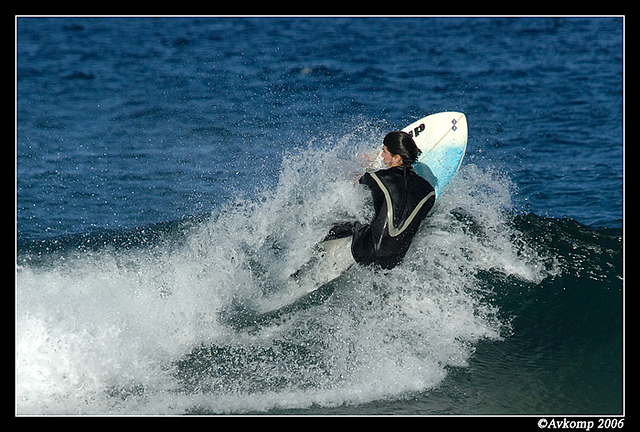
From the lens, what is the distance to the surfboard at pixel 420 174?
6.34 meters

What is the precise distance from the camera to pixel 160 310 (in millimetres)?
5980

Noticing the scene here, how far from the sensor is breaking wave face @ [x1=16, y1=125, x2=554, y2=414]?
5312 millimetres

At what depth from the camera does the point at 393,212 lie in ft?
19.1

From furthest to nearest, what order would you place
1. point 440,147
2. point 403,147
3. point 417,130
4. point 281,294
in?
1. point 417,130
2. point 440,147
3. point 281,294
4. point 403,147

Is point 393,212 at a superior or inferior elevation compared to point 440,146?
inferior

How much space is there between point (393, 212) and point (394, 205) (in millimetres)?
62

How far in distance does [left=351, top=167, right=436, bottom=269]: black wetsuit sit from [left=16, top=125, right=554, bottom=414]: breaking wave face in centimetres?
34

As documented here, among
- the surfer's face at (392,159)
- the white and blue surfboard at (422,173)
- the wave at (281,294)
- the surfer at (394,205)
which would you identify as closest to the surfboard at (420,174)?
the white and blue surfboard at (422,173)

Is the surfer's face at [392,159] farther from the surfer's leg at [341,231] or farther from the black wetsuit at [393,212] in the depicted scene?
the surfer's leg at [341,231]

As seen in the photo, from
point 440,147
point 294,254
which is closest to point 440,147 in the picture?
point 440,147

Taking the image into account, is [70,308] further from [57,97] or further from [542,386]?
[57,97]

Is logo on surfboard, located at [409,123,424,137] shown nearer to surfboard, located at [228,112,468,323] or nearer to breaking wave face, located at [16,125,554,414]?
surfboard, located at [228,112,468,323]

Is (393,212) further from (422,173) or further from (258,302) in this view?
(258,302)

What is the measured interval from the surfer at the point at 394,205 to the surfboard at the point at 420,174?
340mm
